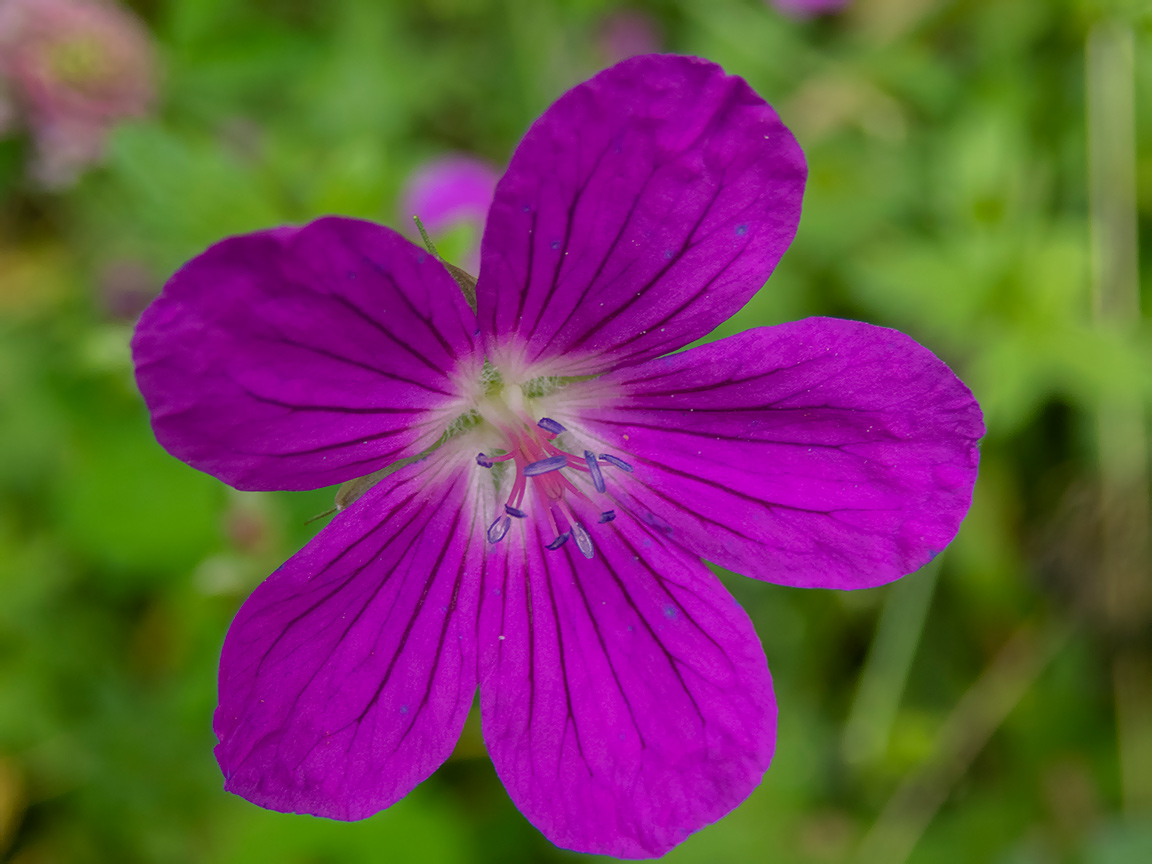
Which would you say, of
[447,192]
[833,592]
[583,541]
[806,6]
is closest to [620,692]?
[583,541]

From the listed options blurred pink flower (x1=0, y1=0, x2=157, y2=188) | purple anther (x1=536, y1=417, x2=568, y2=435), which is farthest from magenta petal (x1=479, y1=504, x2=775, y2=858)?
blurred pink flower (x1=0, y1=0, x2=157, y2=188)

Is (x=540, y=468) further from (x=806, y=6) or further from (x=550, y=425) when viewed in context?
(x=806, y=6)

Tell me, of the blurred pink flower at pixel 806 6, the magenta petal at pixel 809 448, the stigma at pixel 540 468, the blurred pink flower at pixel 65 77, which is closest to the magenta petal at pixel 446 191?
the blurred pink flower at pixel 65 77

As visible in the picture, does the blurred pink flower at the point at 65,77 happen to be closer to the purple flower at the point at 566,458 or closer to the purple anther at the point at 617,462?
the purple flower at the point at 566,458

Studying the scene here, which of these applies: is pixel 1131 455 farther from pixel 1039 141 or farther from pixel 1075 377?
pixel 1039 141

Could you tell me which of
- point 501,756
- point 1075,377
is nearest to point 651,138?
point 501,756
